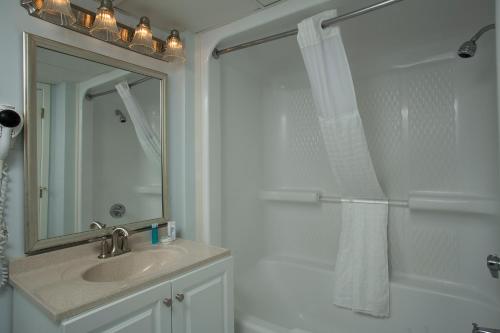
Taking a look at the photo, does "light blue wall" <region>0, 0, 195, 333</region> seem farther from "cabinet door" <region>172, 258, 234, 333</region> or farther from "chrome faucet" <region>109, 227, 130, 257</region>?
"cabinet door" <region>172, 258, 234, 333</region>

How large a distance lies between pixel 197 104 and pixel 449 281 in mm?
2127

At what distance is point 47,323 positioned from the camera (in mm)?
902

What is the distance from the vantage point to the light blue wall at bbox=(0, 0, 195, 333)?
1.14 meters

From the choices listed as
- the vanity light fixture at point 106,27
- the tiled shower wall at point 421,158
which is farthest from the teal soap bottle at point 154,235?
the tiled shower wall at point 421,158

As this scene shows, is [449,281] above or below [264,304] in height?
above

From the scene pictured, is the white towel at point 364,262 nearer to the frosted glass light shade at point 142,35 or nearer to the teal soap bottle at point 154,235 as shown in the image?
the teal soap bottle at point 154,235

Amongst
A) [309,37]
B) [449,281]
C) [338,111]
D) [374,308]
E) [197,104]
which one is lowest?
[374,308]

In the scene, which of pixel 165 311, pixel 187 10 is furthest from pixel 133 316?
pixel 187 10

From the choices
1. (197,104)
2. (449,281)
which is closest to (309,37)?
(197,104)

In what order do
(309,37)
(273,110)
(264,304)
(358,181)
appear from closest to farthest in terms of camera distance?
1. (309,37)
2. (358,181)
3. (264,304)
4. (273,110)

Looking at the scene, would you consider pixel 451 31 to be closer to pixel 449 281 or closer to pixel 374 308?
pixel 449 281

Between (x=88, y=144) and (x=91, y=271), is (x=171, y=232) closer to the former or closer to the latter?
(x=91, y=271)

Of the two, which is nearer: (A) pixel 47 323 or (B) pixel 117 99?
(A) pixel 47 323

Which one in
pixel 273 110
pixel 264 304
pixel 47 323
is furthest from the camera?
pixel 273 110
